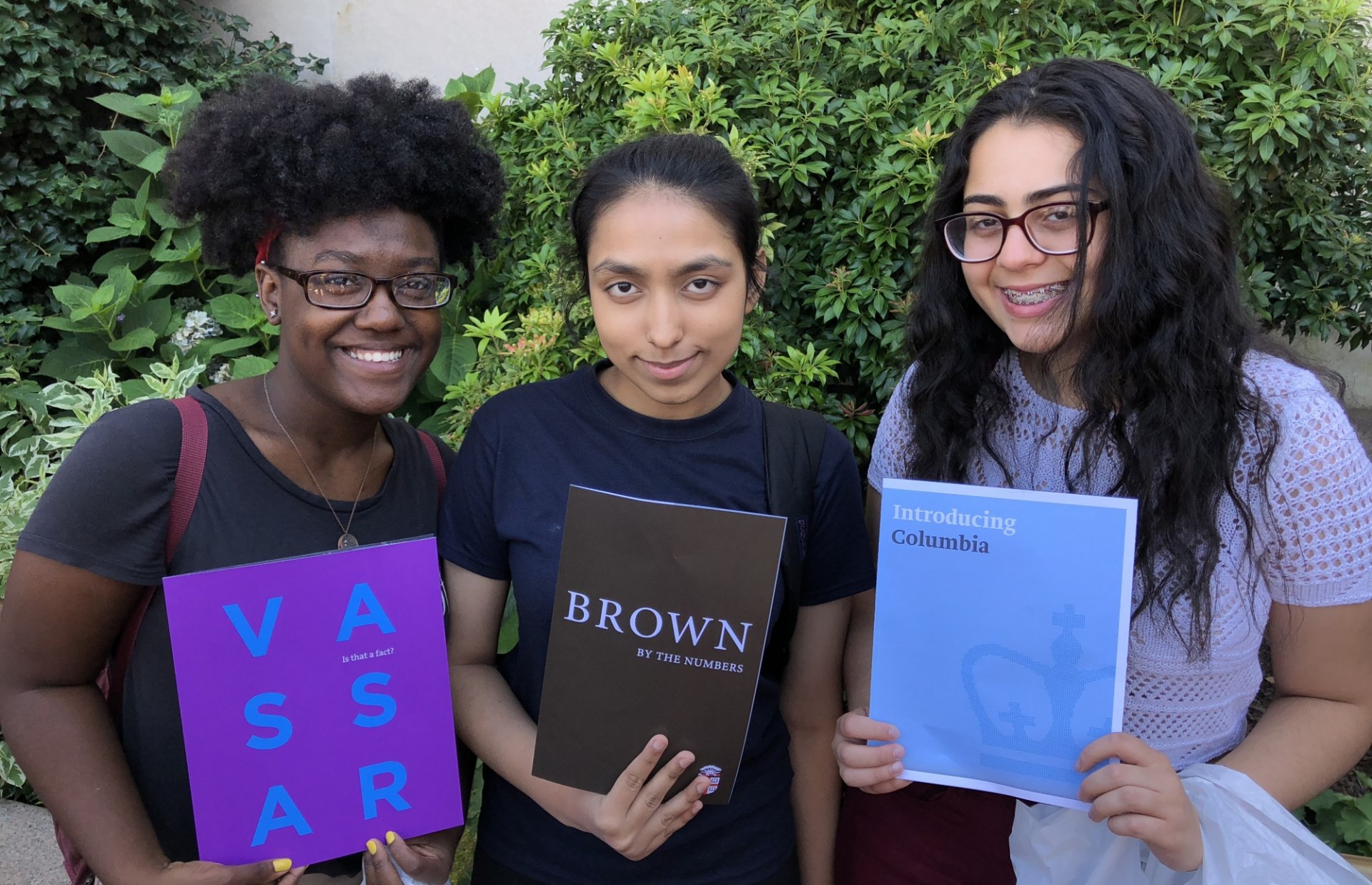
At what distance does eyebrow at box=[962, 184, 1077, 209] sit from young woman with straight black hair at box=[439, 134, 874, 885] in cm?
46

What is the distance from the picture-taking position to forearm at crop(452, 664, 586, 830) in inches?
70.7

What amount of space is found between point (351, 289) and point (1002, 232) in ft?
4.32

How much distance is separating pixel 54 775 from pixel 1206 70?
3805 millimetres

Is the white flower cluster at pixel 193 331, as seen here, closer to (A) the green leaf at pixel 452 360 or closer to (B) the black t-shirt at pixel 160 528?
(A) the green leaf at pixel 452 360

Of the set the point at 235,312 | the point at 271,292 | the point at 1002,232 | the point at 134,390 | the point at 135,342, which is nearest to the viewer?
the point at 1002,232

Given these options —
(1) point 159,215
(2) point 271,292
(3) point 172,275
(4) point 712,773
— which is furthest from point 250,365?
(4) point 712,773

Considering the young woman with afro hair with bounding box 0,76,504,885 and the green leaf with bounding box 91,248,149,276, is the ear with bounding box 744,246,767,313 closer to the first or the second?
the young woman with afro hair with bounding box 0,76,504,885

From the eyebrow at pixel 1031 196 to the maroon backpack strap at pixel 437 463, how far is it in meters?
1.29

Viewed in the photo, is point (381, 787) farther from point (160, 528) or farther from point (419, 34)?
point (419, 34)

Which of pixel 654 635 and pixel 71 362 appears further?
pixel 71 362

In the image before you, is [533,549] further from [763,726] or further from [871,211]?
[871,211]

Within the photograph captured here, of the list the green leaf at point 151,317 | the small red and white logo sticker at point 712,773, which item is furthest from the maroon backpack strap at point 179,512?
the green leaf at point 151,317

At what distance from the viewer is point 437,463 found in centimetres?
228

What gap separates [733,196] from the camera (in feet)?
6.47
